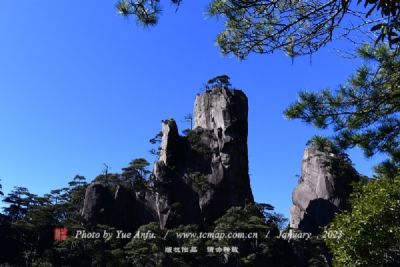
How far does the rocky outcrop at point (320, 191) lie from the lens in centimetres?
3234

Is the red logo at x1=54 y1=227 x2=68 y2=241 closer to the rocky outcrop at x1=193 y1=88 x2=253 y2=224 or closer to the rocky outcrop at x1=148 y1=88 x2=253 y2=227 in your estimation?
the rocky outcrop at x1=148 y1=88 x2=253 y2=227

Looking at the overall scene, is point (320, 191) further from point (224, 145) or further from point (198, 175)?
point (198, 175)

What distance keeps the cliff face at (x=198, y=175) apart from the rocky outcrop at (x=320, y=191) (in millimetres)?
4959

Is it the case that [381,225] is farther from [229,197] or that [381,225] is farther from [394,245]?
[229,197]

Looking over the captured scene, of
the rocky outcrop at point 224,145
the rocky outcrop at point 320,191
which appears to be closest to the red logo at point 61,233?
the rocky outcrop at point 224,145

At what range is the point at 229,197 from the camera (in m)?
32.5

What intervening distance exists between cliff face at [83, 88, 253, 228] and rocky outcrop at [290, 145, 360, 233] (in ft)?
16.3

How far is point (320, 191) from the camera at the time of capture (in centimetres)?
3388

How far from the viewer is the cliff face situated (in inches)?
1217

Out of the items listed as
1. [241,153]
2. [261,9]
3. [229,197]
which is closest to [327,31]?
[261,9]

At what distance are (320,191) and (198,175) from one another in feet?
33.2

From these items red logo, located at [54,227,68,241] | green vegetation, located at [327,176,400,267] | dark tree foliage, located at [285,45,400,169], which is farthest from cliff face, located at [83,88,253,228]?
dark tree foliage, located at [285,45,400,169]

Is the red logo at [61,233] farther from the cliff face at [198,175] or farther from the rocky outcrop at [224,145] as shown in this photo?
the rocky outcrop at [224,145]

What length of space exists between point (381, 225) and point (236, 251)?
15.0 m
